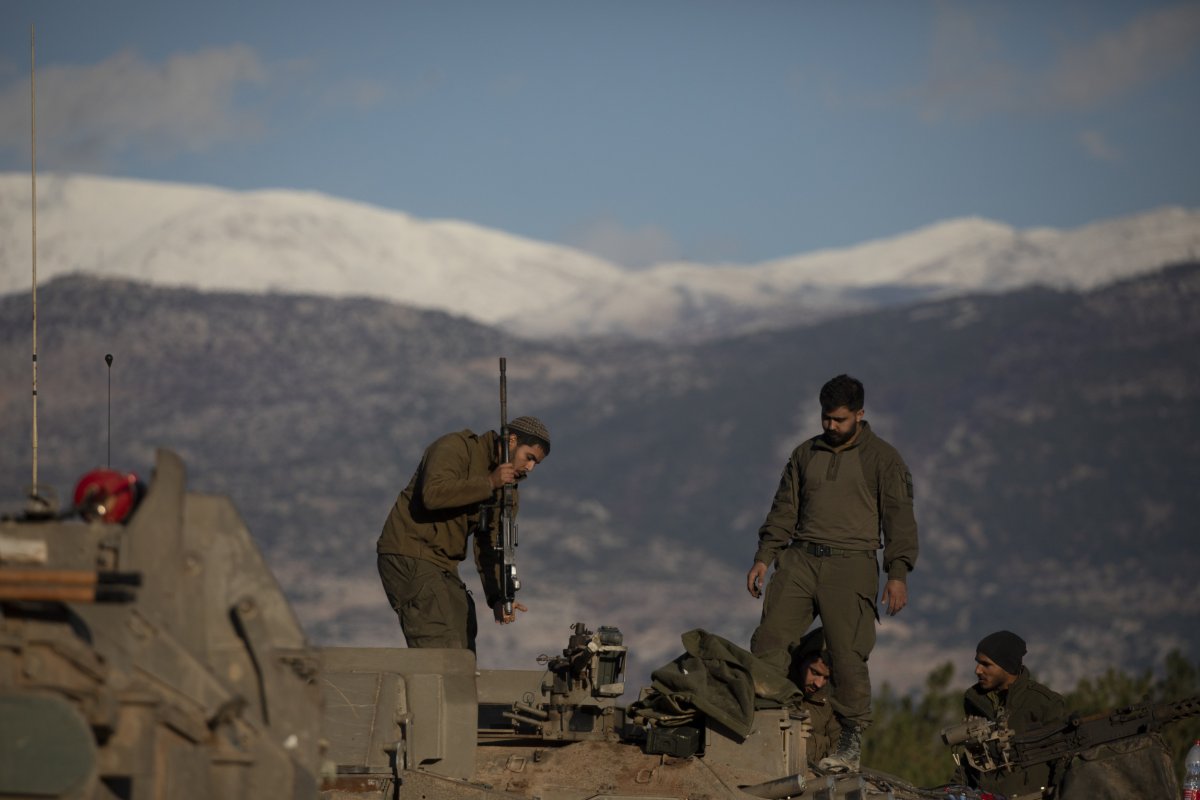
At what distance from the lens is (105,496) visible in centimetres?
705

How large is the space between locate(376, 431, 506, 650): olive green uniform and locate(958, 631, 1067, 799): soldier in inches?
128

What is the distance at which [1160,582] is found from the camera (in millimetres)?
102375

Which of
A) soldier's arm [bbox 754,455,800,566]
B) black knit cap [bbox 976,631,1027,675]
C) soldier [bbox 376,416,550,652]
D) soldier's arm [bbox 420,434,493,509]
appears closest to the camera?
soldier's arm [bbox 420,434,493,509]

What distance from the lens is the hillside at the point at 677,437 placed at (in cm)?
9950

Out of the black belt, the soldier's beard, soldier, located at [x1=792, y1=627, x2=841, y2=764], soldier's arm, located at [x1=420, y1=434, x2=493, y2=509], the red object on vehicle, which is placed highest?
the soldier's beard

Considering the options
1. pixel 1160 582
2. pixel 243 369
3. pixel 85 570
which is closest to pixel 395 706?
pixel 85 570

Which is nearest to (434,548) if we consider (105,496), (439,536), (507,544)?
(439,536)

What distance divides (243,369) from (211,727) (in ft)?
368

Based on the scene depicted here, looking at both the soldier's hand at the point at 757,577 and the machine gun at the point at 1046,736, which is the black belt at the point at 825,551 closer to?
the soldier's hand at the point at 757,577

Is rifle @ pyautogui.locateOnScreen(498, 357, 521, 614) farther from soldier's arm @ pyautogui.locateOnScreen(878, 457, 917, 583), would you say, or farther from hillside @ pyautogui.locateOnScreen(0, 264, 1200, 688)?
hillside @ pyautogui.locateOnScreen(0, 264, 1200, 688)

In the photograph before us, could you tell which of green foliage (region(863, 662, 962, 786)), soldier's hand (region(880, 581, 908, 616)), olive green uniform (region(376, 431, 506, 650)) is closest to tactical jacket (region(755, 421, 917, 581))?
soldier's hand (region(880, 581, 908, 616))

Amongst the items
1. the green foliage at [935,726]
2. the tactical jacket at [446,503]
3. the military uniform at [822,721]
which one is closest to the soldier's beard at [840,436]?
the military uniform at [822,721]

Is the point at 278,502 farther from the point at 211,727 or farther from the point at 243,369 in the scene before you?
the point at 211,727

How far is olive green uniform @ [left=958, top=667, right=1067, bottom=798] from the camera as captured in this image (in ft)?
40.9
